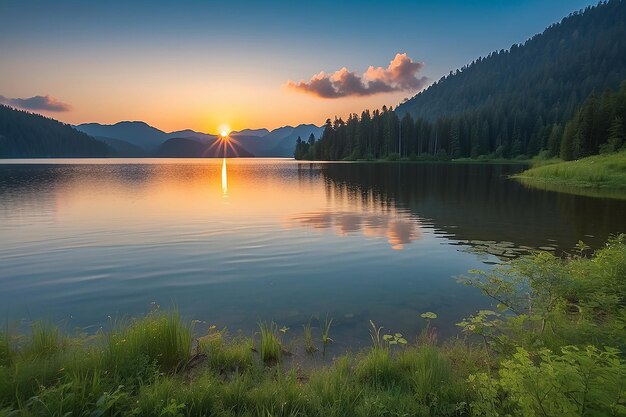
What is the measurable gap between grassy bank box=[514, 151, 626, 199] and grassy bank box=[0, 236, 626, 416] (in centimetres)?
4651

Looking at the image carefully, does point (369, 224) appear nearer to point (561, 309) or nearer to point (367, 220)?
point (367, 220)

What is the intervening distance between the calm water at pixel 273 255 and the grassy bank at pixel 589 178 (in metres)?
11.7

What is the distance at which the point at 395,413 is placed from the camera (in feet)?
19.5

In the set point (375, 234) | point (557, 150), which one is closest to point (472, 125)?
point (557, 150)

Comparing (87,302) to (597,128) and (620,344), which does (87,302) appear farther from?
(597,128)

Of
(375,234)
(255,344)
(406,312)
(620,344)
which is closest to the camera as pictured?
(620,344)

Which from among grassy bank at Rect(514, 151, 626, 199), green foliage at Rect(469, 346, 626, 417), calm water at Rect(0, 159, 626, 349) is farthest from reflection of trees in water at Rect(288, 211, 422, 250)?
grassy bank at Rect(514, 151, 626, 199)

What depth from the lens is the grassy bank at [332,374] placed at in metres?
4.79

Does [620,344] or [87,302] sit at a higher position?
[620,344]

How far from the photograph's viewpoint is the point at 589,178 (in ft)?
185

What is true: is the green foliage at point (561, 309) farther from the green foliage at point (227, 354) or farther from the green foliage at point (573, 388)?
the green foliage at point (227, 354)

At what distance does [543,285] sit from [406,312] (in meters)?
4.59

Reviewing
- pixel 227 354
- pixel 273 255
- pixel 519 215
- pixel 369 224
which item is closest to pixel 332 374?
pixel 227 354

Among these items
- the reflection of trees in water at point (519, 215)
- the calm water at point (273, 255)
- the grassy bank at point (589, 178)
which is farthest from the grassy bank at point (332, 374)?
the grassy bank at point (589, 178)
